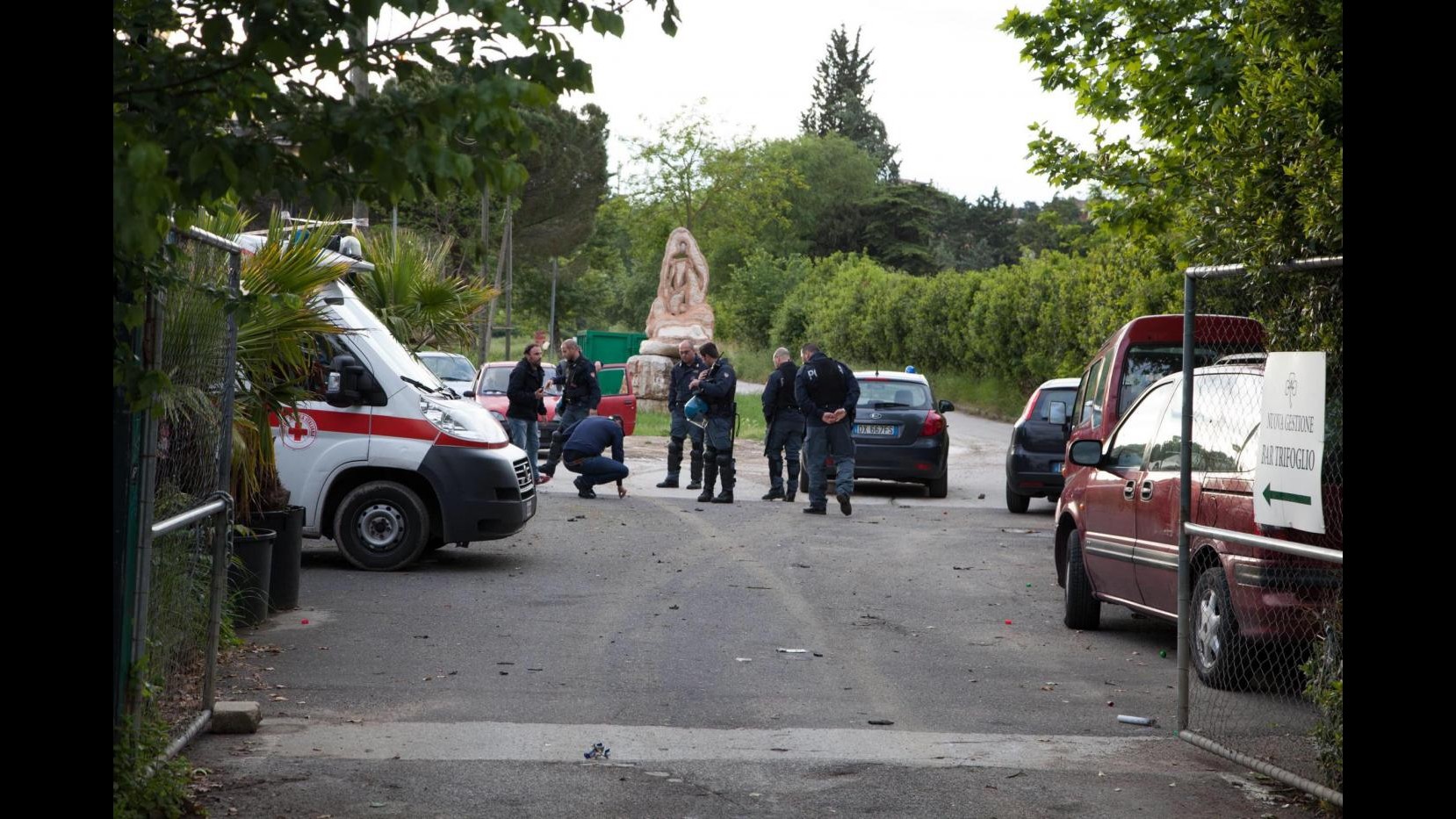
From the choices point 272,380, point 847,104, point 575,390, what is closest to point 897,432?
point 575,390

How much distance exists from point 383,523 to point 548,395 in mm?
12441

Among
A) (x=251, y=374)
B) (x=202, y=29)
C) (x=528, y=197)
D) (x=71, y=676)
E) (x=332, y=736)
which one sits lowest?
(x=332, y=736)

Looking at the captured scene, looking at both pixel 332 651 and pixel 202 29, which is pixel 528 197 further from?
pixel 202 29

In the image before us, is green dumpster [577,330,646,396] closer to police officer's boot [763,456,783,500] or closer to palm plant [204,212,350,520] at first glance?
police officer's boot [763,456,783,500]

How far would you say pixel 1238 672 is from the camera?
25.0 feet

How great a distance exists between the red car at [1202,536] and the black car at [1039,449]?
315 inches

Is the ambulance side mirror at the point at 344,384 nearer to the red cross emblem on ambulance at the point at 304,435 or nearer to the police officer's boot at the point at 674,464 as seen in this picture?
the red cross emblem on ambulance at the point at 304,435

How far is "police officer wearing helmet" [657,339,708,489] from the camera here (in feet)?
64.8

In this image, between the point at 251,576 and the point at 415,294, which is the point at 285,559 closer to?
the point at 251,576

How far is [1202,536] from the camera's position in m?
7.50

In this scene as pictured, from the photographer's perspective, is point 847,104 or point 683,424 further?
point 847,104

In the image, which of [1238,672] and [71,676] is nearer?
[71,676]
